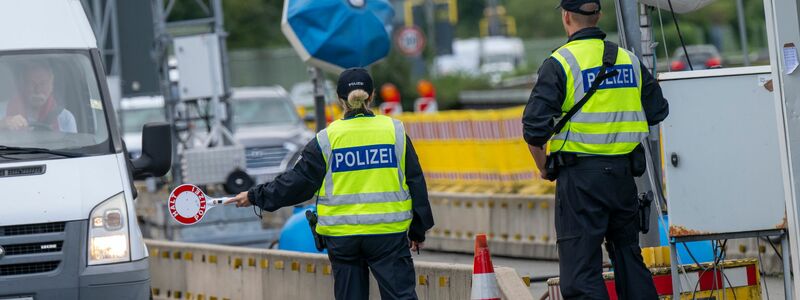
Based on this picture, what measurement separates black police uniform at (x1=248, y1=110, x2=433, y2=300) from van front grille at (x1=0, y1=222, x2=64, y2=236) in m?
1.36

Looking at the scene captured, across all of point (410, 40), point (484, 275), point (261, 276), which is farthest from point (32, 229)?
point (410, 40)

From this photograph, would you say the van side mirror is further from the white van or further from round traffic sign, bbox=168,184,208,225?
round traffic sign, bbox=168,184,208,225

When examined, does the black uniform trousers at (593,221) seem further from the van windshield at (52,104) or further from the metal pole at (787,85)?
the van windshield at (52,104)

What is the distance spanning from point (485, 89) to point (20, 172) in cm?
4254

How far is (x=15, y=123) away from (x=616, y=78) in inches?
155

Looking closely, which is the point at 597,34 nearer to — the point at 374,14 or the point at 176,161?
the point at 374,14

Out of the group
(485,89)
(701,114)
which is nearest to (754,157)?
(701,114)

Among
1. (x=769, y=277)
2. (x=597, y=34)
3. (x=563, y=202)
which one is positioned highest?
(x=597, y=34)

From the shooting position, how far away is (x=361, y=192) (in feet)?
26.9

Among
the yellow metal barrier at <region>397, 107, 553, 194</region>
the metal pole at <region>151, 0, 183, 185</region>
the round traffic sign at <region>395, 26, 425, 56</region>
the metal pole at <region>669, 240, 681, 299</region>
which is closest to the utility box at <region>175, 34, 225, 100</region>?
the metal pole at <region>151, 0, 183, 185</region>

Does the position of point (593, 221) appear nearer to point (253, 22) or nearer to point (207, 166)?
point (207, 166)

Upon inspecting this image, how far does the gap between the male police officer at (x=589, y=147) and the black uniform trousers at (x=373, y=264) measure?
3.05 feet

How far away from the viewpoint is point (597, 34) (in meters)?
7.77

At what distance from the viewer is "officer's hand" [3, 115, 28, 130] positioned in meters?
9.59
